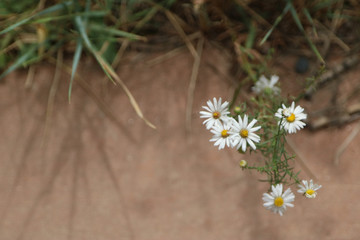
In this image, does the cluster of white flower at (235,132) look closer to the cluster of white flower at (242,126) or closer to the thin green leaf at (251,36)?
the cluster of white flower at (242,126)

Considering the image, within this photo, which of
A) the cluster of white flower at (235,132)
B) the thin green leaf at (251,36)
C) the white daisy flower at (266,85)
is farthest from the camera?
the thin green leaf at (251,36)

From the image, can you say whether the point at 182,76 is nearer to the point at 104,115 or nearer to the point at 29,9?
the point at 104,115

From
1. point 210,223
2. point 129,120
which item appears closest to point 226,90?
point 129,120

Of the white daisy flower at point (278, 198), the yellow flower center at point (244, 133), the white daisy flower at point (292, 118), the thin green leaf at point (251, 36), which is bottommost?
the white daisy flower at point (278, 198)

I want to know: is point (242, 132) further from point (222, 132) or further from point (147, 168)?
point (147, 168)

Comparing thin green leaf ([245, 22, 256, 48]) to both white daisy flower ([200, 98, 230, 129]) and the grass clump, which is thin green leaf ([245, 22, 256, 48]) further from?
white daisy flower ([200, 98, 230, 129])

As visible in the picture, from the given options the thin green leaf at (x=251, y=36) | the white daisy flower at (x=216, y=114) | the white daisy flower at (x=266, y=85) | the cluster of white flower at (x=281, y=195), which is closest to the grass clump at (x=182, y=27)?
the thin green leaf at (x=251, y=36)

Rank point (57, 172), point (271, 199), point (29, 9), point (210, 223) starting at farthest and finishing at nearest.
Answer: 1. point (29, 9)
2. point (57, 172)
3. point (210, 223)
4. point (271, 199)

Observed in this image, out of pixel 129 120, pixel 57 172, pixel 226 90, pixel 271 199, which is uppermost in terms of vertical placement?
pixel 226 90
